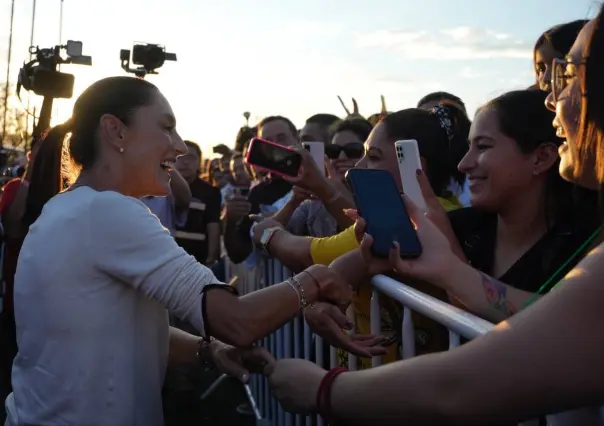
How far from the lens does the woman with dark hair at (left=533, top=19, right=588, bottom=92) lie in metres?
3.42

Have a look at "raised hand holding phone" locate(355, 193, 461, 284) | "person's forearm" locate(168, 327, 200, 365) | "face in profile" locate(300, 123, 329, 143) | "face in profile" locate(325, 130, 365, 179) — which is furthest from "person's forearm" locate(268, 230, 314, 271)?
"face in profile" locate(300, 123, 329, 143)

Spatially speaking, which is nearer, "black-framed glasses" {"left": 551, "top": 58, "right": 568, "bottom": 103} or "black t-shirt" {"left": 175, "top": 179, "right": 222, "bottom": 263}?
"black-framed glasses" {"left": 551, "top": 58, "right": 568, "bottom": 103}

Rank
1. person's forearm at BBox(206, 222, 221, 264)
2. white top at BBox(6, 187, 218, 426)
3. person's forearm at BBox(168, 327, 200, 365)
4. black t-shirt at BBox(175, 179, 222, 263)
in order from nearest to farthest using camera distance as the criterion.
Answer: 1. white top at BBox(6, 187, 218, 426)
2. person's forearm at BBox(168, 327, 200, 365)
3. black t-shirt at BBox(175, 179, 222, 263)
4. person's forearm at BBox(206, 222, 221, 264)

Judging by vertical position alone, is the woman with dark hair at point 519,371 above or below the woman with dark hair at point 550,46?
below

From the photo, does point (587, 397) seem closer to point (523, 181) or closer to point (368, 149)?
point (523, 181)

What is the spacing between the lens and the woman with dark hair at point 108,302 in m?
2.19

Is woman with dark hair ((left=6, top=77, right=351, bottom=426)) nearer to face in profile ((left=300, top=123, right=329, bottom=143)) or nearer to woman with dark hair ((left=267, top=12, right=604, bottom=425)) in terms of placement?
woman with dark hair ((left=267, top=12, right=604, bottom=425))

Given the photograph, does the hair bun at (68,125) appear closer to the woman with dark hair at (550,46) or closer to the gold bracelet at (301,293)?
the gold bracelet at (301,293)

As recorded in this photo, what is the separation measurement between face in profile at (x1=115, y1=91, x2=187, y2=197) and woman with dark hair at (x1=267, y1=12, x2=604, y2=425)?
1.11 metres

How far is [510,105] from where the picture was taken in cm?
271

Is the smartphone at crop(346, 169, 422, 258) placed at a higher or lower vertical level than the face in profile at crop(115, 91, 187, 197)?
lower

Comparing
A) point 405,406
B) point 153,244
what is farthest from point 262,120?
point 405,406

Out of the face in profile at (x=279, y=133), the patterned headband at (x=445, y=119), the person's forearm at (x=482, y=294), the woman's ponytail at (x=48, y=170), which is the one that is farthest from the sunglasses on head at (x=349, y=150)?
the person's forearm at (x=482, y=294)

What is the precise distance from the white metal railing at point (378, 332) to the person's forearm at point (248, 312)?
367mm
